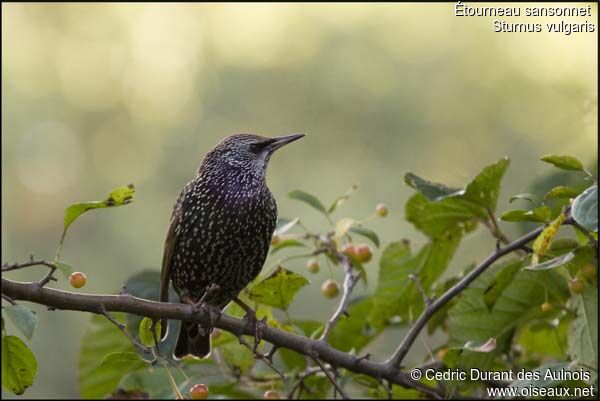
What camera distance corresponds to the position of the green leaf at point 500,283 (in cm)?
284

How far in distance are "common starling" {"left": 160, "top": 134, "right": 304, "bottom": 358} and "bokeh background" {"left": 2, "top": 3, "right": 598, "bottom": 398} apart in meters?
5.91

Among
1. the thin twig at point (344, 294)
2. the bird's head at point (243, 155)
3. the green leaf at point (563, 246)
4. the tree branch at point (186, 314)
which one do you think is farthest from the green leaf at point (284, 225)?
the green leaf at point (563, 246)

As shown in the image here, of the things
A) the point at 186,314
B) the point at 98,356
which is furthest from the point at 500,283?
the point at 98,356

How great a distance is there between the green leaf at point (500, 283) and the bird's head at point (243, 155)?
1.25 m

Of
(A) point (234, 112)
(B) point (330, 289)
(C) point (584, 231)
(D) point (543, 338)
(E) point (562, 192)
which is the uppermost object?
(E) point (562, 192)

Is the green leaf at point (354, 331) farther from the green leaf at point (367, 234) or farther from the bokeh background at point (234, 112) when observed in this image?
the bokeh background at point (234, 112)

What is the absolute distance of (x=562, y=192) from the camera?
8.68ft

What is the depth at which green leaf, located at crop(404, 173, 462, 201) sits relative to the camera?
2.99 metres

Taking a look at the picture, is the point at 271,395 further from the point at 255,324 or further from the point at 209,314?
the point at 209,314

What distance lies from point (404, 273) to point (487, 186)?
1.68ft

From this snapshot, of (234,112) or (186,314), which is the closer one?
(186,314)

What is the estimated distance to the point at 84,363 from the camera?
139 inches

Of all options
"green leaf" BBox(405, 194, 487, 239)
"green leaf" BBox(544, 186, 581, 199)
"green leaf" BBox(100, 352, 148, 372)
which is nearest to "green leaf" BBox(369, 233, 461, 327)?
"green leaf" BBox(405, 194, 487, 239)

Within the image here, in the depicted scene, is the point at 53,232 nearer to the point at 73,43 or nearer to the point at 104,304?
the point at 73,43
